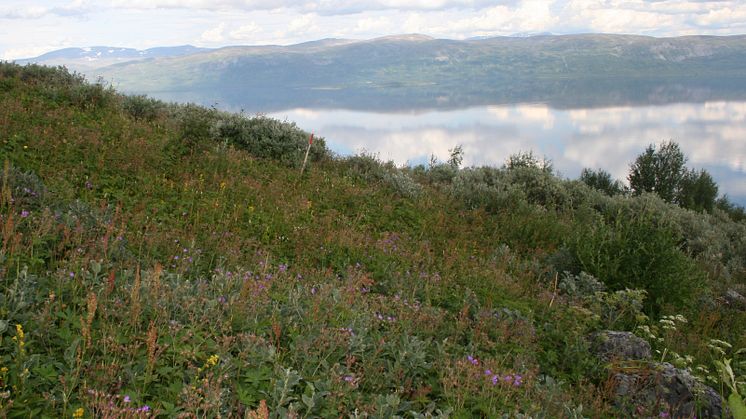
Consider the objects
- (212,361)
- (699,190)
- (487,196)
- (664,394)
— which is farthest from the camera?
(699,190)

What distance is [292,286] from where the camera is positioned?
4.76 m

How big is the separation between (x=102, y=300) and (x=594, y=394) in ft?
14.5

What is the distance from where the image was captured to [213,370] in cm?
296

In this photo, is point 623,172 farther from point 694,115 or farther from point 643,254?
point 694,115

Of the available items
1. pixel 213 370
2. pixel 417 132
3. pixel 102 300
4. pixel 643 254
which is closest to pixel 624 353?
pixel 643 254

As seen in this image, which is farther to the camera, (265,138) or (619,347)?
(265,138)

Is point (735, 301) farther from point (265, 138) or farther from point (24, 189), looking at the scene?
point (24, 189)

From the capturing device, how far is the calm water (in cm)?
9781

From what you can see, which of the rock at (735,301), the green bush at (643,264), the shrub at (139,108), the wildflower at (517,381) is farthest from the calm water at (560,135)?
the wildflower at (517,381)

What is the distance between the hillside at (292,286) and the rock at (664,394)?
30mm

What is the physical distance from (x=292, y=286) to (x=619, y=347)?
3.57 m

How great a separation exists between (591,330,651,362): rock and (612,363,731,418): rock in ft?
1.07

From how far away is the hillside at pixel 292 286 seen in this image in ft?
9.71

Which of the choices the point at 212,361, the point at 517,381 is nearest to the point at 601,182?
the point at 517,381
